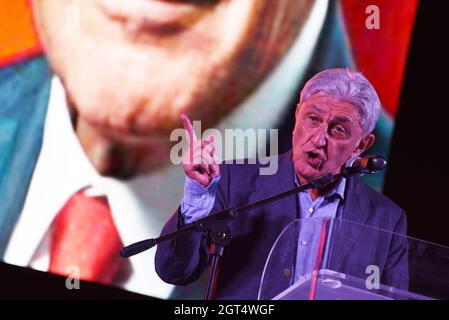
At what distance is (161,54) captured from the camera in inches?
144

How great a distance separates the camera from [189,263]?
8.06ft

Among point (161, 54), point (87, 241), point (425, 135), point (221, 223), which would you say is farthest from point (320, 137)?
point (87, 241)

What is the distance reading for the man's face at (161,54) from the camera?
11.7ft

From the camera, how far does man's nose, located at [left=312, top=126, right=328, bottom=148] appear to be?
2.71 metres

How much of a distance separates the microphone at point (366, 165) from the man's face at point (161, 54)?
1.44 m

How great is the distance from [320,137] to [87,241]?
147cm

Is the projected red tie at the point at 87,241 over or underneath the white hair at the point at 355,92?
underneath

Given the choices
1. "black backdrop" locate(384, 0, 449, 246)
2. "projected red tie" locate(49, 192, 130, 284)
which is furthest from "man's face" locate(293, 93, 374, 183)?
"projected red tie" locate(49, 192, 130, 284)

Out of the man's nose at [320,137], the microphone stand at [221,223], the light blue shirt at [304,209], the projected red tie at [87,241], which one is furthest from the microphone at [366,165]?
the projected red tie at [87,241]

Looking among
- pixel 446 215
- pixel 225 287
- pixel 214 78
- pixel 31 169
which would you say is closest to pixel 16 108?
pixel 31 169

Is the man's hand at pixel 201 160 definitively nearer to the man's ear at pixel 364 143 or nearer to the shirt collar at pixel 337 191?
the shirt collar at pixel 337 191

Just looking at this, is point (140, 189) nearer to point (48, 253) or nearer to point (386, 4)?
point (48, 253)

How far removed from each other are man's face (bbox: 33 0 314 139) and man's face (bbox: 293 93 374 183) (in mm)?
837

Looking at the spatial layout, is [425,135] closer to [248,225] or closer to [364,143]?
[364,143]
